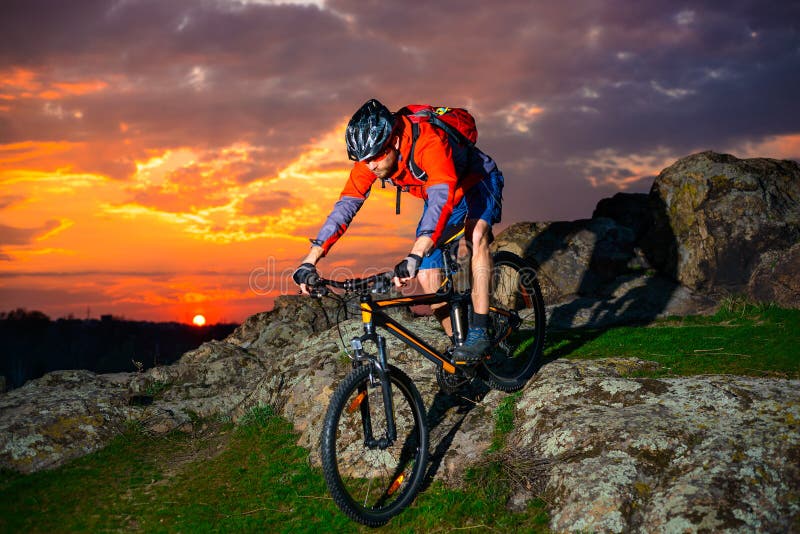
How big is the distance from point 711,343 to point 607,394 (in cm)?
321

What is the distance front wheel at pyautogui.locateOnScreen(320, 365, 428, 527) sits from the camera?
448 centimetres

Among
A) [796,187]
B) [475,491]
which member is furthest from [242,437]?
[796,187]

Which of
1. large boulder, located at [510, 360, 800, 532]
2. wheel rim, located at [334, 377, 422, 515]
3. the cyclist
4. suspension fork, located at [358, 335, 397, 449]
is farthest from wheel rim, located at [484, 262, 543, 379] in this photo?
suspension fork, located at [358, 335, 397, 449]

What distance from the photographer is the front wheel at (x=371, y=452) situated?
14.7ft

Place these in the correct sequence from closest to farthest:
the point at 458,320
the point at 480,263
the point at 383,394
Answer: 1. the point at 383,394
2. the point at 458,320
3. the point at 480,263

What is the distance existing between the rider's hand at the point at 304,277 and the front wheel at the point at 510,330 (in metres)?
2.34

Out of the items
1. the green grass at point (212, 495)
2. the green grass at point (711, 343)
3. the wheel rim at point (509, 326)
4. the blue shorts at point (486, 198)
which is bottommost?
the green grass at point (212, 495)

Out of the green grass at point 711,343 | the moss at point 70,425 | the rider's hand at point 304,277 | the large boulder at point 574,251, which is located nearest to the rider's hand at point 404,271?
the rider's hand at point 304,277

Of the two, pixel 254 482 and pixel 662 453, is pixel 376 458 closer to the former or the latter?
pixel 254 482

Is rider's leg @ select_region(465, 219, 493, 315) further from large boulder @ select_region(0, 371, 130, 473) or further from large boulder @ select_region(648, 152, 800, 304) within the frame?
large boulder @ select_region(648, 152, 800, 304)

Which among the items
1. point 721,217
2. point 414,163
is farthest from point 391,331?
point 721,217

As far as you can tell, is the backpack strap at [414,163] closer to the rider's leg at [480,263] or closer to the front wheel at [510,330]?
the rider's leg at [480,263]

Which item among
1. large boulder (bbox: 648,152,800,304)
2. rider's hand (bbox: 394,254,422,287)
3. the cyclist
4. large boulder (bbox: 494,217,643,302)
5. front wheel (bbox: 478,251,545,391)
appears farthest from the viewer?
large boulder (bbox: 494,217,643,302)

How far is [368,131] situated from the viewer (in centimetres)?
517
